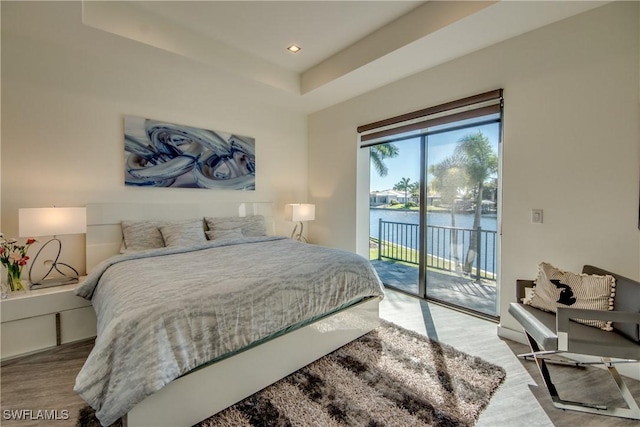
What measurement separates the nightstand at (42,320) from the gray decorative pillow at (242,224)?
1405mm

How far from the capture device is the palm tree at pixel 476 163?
2.92 metres

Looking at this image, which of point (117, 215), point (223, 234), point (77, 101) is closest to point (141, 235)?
point (117, 215)

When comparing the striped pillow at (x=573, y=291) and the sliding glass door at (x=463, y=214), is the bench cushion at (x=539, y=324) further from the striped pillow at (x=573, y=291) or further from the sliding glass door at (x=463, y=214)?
the sliding glass door at (x=463, y=214)

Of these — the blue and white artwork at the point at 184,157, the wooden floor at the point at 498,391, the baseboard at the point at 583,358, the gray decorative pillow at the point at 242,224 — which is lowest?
the wooden floor at the point at 498,391

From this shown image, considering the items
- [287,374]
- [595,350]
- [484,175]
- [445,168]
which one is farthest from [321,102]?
[595,350]

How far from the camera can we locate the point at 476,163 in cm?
304

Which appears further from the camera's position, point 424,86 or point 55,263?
point 424,86

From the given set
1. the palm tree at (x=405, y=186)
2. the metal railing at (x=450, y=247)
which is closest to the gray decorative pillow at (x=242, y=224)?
the metal railing at (x=450, y=247)

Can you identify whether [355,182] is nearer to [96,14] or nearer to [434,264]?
[434,264]

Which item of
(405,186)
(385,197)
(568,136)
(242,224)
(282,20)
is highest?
(282,20)

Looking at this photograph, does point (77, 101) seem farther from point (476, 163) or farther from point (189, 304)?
point (476, 163)

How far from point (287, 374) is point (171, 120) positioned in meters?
3.09

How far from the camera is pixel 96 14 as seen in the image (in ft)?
7.77

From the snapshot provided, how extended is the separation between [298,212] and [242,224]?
33.3 inches
